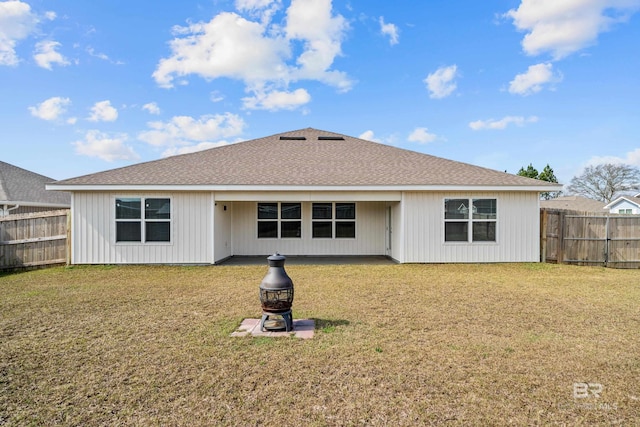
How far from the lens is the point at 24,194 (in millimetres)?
17156

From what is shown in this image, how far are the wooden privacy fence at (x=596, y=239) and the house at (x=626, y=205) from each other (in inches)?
1027

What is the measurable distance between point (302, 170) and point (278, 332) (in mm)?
7905

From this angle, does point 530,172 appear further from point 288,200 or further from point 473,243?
point 288,200

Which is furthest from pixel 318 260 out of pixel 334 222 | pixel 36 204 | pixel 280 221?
pixel 36 204

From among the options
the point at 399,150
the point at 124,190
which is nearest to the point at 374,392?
the point at 124,190

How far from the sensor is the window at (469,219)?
11086 millimetres

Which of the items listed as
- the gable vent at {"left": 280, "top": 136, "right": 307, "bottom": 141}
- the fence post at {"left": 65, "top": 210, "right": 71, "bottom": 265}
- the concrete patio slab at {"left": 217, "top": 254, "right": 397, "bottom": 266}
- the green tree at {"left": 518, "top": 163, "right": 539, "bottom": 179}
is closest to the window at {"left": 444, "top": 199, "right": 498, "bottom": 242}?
the concrete patio slab at {"left": 217, "top": 254, "right": 397, "bottom": 266}

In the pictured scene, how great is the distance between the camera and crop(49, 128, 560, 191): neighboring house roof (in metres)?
10.7

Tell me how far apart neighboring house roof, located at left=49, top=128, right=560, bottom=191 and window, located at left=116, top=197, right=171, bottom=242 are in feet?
2.05

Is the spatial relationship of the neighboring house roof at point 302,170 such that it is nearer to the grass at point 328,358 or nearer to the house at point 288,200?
the house at point 288,200

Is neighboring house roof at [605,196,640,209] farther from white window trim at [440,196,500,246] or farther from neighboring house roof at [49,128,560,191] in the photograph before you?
white window trim at [440,196,500,246]

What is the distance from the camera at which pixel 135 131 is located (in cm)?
1852

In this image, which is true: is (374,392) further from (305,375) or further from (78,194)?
(78,194)

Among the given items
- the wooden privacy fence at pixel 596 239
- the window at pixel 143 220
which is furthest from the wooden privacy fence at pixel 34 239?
the wooden privacy fence at pixel 596 239
